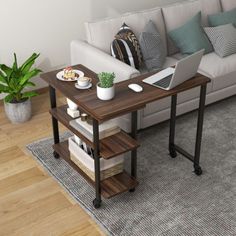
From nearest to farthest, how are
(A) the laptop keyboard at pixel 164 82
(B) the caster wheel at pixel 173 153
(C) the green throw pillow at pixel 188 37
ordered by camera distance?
(A) the laptop keyboard at pixel 164 82, (B) the caster wheel at pixel 173 153, (C) the green throw pillow at pixel 188 37

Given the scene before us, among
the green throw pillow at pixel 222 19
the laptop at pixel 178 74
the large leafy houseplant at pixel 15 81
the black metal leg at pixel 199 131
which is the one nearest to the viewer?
the laptop at pixel 178 74

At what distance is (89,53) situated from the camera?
3.23 metres

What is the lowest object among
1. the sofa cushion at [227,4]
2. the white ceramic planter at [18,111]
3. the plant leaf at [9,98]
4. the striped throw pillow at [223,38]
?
the white ceramic planter at [18,111]

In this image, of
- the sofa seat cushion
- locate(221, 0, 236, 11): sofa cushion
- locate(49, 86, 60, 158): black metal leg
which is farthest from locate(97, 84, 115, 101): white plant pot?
locate(221, 0, 236, 11): sofa cushion

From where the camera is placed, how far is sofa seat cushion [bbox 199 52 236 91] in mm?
3479

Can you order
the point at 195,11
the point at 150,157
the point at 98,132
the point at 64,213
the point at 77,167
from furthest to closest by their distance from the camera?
1. the point at 195,11
2. the point at 150,157
3. the point at 77,167
4. the point at 64,213
5. the point at 98,132

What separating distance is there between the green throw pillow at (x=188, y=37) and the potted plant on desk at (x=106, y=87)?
1441 millimetres

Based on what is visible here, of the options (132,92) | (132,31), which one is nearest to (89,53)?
(132,31)

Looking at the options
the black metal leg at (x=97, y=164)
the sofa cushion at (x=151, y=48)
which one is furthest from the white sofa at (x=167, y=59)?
the black metal leg at (x=97, y=164)

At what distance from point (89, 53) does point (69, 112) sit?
2.26ft

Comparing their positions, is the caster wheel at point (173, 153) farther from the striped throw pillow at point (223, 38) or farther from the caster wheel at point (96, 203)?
the striped throw pillow at point (223, 38)

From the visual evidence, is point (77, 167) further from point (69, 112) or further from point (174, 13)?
point (174, 13)

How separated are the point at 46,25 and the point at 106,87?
1.65 metres

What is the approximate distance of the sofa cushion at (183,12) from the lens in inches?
144
